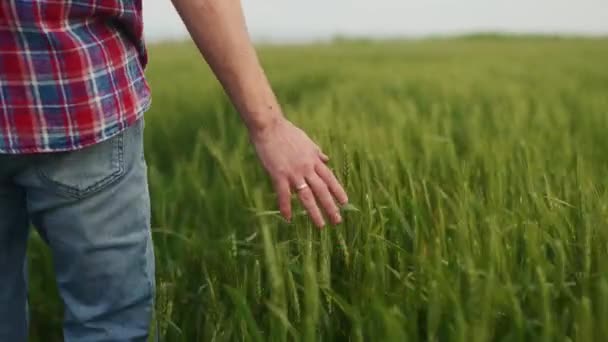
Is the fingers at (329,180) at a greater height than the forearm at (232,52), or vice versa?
the forearm at (232,52)

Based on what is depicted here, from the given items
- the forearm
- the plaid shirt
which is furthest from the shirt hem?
the forearm

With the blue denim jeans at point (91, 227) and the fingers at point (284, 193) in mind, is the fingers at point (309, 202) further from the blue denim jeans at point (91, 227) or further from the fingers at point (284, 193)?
the blue denim jeans at point (91, 227)

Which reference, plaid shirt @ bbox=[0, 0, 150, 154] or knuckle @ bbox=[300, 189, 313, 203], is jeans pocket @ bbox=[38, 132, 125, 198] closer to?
plaid shirt @ bbox=[0, 0, 150, 154]

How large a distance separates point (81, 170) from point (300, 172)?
24cm

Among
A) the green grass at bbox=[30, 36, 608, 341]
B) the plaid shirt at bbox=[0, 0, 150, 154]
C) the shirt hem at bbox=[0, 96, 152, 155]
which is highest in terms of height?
the plaid shirt at bbox=[0, 0, 150, 154]

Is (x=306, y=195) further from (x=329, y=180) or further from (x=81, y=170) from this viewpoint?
(x=81, y=170)

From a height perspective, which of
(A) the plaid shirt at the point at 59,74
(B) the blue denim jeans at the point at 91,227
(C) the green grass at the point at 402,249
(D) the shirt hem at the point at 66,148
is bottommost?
(C) the green grass at the point at 402,249

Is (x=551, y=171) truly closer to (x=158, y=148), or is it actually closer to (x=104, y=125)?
(x=104, y=125)

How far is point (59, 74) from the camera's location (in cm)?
80

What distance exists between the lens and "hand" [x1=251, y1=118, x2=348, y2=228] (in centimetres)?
86

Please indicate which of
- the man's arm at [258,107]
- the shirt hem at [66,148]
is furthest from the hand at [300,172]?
the shirt hem at [66,148]

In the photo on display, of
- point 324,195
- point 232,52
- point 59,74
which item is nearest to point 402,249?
point 324,195

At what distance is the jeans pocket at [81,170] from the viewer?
0.82 m

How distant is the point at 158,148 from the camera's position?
267 centimetres
